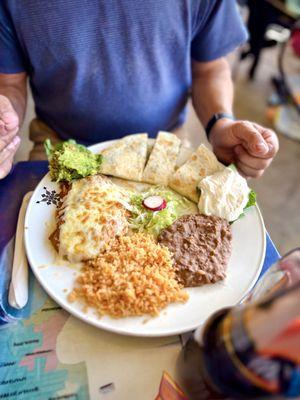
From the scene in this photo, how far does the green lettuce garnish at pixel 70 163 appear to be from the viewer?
1.25 m

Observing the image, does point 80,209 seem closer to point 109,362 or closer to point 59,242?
point 59,242

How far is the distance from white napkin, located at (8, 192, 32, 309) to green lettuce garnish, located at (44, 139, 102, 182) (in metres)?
0.21

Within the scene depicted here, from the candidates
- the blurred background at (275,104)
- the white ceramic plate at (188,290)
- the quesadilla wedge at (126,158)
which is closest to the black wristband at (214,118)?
the quesadilla wedge at (126,158)

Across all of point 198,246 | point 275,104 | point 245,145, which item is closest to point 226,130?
point 245,145

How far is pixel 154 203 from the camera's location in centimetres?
124

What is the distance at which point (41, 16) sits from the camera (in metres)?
1.31

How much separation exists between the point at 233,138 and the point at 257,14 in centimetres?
286

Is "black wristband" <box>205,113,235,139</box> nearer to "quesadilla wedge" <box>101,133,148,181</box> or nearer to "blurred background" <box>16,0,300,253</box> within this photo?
"quesadilla wedge" <box>101,133,148,181</box>

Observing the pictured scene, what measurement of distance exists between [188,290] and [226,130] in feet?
2.25

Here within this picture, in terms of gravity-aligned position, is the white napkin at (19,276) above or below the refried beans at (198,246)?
above

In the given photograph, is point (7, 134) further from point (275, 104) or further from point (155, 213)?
point (275, 104)

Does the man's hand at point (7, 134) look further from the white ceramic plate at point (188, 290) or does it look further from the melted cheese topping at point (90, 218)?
the melted cheese topping at point (90, 218)

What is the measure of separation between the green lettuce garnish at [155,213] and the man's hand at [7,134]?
1.50 feet

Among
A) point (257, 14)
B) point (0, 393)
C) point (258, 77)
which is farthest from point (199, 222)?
point (258, 77)
